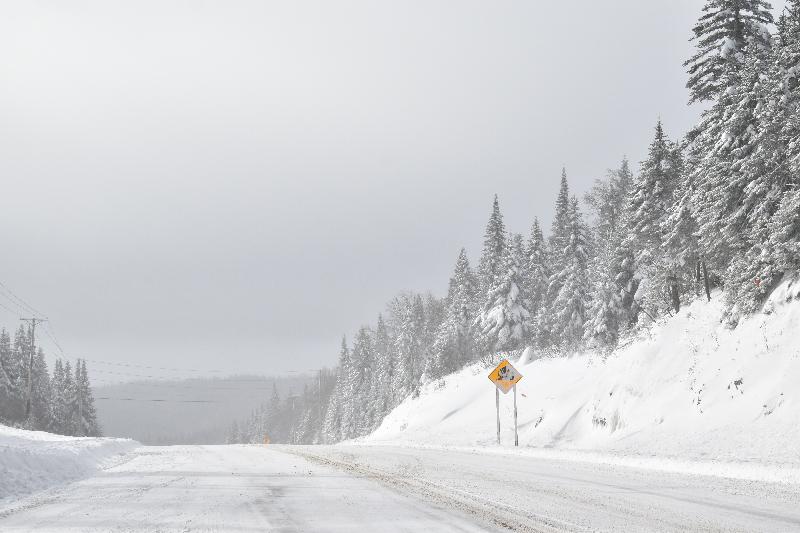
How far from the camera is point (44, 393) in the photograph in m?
76.8

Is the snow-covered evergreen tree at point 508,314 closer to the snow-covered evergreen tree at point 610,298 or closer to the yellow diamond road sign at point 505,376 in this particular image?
the snow-covered evergreen tree at point 610,298

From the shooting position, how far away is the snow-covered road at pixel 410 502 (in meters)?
6.86

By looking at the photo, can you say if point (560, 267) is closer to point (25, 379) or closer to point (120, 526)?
point (120, 526)

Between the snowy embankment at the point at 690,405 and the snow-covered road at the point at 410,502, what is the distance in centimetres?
322

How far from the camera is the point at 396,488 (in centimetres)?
1007

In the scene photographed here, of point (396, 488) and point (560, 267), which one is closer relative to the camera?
point (396, 488)

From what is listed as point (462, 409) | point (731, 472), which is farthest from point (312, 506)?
point (462, 409)

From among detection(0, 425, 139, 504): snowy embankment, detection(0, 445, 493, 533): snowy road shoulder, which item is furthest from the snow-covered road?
detection(0, 425, 139, 504): snowy embankment

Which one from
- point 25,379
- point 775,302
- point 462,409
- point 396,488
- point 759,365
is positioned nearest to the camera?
point 396,488

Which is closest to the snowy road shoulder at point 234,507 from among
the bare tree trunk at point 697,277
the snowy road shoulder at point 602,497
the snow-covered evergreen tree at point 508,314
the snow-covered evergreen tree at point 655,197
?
the snowy road shoulder at point 602,497

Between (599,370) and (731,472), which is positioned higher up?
(599,370)

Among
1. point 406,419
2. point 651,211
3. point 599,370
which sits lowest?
point 406,419

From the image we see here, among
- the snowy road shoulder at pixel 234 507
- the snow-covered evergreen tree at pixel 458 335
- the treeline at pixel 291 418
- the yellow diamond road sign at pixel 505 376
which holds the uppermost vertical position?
the snow-covered evergreen tree at pixel 458 335

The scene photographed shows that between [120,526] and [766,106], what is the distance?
25.2 meters
